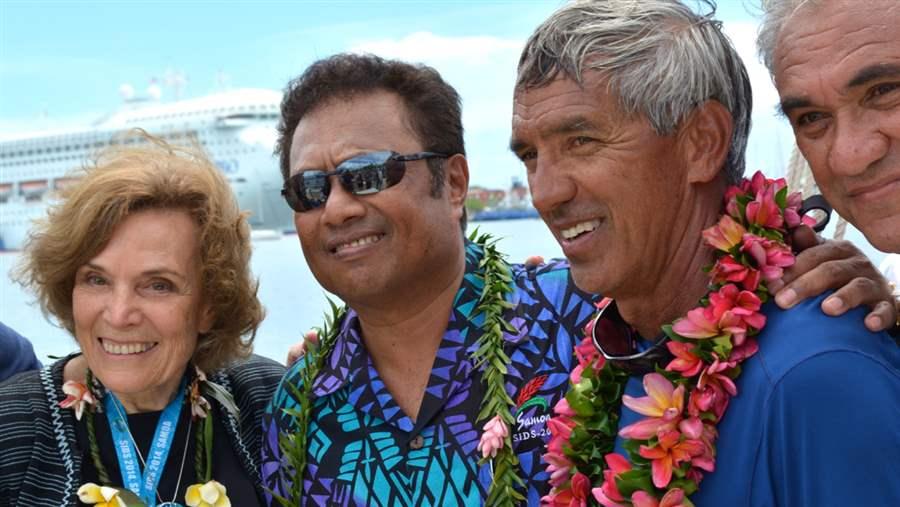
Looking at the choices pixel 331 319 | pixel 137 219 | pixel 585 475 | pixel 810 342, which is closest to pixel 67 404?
pixel 137 219

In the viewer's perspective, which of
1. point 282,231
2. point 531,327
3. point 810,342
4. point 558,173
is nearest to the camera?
point 810,342

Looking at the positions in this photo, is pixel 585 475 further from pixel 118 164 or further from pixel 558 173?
pixel 118 164

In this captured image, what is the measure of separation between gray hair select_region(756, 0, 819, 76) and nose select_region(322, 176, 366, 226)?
1.21 m

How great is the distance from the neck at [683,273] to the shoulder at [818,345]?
283 mm

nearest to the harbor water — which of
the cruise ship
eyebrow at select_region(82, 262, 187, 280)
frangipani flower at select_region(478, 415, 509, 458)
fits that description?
eyebrow at select_region(82, 262, 187, 280)

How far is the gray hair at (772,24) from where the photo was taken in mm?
1812

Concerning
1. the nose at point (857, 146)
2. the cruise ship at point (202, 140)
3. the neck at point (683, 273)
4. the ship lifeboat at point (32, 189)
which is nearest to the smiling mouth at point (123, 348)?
the neck at point (683, 273)

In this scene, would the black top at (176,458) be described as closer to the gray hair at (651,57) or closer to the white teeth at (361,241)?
the white teeth at (361,241)

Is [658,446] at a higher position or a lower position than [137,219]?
lower

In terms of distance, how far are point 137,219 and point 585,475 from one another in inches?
60.6

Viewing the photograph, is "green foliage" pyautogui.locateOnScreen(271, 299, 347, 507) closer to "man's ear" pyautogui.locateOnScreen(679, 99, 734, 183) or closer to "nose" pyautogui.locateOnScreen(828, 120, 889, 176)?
"man's ear" pyautogui.locateOnScreen(679, 99, 734, 183)

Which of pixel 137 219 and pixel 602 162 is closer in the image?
pixel 602 162

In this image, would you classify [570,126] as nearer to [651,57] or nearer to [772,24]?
[651,57]

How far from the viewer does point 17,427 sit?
2764 millimetres
